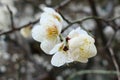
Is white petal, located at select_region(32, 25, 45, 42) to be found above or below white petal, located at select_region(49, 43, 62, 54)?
above

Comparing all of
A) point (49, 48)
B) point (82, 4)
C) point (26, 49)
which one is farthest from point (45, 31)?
point (82, 4)

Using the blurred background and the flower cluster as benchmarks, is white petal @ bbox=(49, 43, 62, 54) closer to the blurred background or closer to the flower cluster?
the flower cluster

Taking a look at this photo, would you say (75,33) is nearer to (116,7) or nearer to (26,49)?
(26,49)

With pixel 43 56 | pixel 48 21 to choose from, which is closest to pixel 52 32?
pixel 48 21

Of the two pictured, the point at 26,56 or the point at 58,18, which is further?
the point at 26,56

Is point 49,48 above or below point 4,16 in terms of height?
below

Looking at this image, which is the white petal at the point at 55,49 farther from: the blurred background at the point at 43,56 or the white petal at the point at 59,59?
the blurred background at the point at 43,56

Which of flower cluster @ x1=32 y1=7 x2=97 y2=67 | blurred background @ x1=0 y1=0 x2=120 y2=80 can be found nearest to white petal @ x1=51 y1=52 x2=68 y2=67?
flower cluster @ x1=32 y1=7 x2=97 y2=67

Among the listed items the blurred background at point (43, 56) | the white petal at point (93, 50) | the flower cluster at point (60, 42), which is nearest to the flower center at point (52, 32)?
the flower cluster at point (60, 42)
